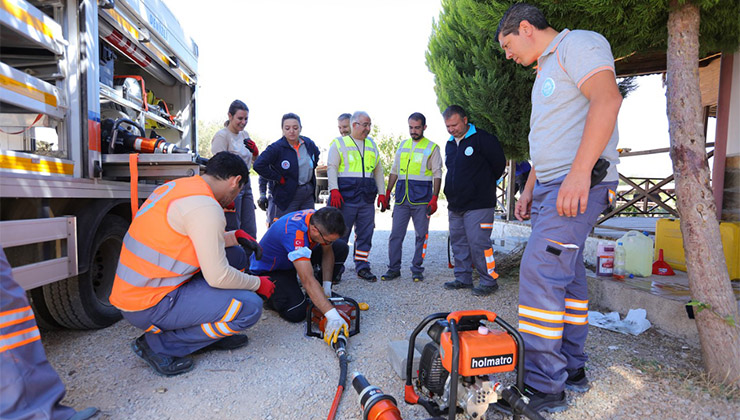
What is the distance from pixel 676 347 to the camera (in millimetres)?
2910

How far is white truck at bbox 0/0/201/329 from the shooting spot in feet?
7.77

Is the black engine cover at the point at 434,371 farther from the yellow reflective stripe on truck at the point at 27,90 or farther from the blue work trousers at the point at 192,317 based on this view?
the yellow reflective stripe on truck at the point at 27,90

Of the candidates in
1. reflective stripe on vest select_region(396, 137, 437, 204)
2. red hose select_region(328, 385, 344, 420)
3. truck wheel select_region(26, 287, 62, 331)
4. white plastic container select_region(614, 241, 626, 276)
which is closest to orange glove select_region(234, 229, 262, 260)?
truck wheel select_region(26, 287, 62, 331)

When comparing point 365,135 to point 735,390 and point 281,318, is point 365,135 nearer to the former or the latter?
point 281,318

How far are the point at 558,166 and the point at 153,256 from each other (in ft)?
7.60

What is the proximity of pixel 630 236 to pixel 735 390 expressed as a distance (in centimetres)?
210

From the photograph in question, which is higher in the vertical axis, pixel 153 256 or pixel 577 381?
pixel 153 256

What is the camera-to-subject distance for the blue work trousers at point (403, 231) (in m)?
4.88

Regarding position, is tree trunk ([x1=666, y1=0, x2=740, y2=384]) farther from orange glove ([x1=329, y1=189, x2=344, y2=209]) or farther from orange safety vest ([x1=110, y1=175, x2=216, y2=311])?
orange glove ([x1=329, y1=189, x2=344, y2=209])

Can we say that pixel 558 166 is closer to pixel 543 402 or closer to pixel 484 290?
pixel 543 402

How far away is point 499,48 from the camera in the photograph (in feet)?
15.5

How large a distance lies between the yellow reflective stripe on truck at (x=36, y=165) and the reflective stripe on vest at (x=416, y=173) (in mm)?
3253

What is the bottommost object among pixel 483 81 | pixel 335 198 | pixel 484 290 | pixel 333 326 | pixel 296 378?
pixel 296 378

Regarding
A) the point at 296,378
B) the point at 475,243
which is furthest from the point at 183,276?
the point at 475,243
